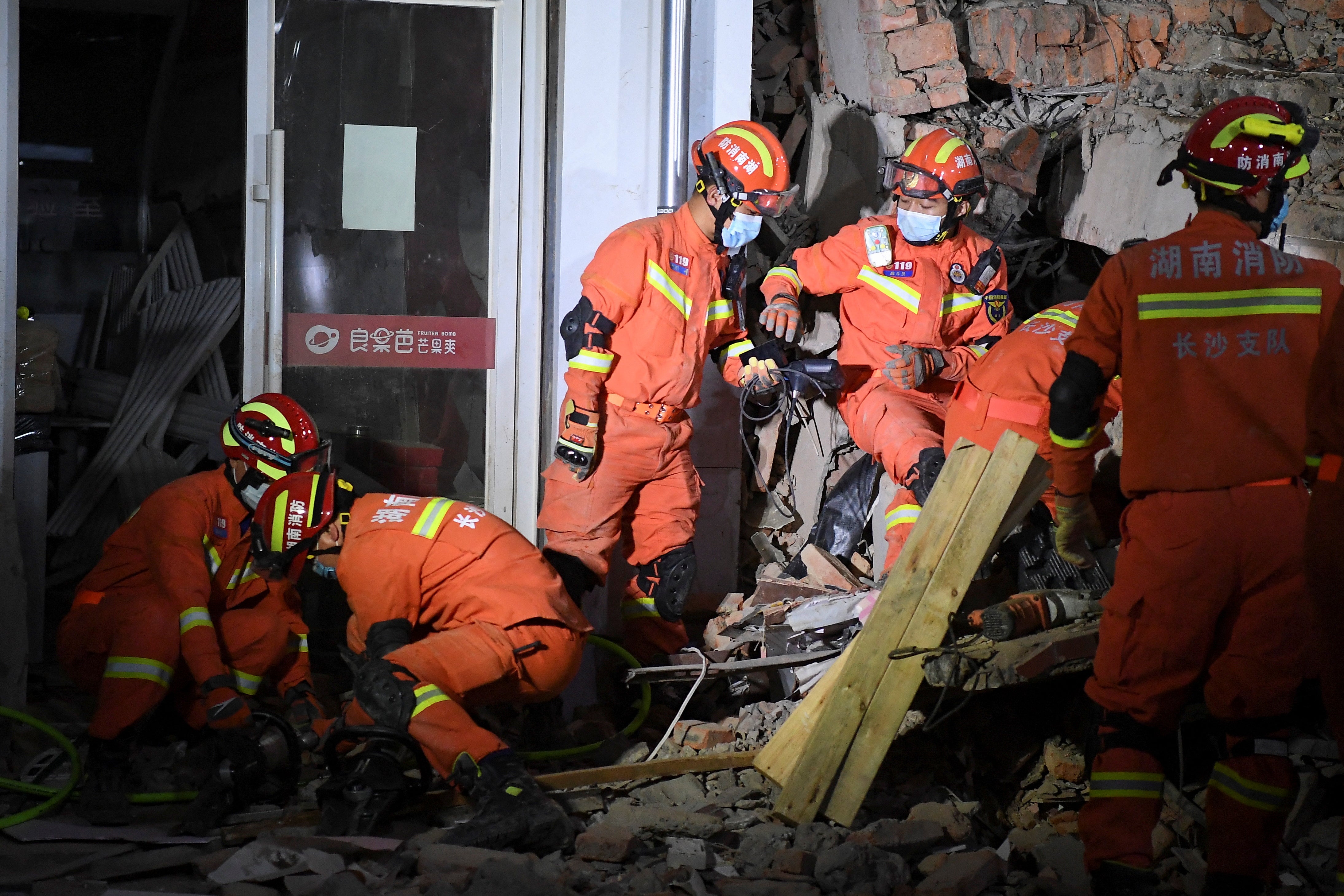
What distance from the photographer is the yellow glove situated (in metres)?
3.07

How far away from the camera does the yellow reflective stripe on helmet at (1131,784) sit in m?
2.77

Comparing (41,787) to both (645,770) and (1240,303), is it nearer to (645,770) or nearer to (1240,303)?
(645,770)

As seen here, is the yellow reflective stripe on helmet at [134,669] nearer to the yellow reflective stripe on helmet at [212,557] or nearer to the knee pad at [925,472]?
the yellow reflective stripe on helmet at [212,557]

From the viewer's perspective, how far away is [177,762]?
12.0 feet

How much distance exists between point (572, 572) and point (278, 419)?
3.92ft

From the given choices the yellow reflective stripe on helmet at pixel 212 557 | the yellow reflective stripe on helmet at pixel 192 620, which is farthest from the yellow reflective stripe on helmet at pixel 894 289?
the yellow reflective stripe on helmet at pixel 192 620

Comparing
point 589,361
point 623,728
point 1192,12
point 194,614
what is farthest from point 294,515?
point 1192,12

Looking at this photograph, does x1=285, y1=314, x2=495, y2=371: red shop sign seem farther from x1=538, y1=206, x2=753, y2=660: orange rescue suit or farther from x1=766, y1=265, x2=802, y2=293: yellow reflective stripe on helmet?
x1=766, y1=265, x2=802, y2=293: yellow reflective stripe on helmet

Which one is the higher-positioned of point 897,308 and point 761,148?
point 761,148

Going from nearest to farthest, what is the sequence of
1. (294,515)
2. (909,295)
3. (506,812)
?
(506,812)
(294,515)
(909,295)

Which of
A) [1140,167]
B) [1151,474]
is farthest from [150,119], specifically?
[1151,474]

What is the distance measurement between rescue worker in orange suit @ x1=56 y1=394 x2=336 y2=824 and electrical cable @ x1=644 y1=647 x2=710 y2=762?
Result: 3.96 ft

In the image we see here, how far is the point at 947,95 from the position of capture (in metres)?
5.25

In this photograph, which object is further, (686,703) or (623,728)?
(623,728)
